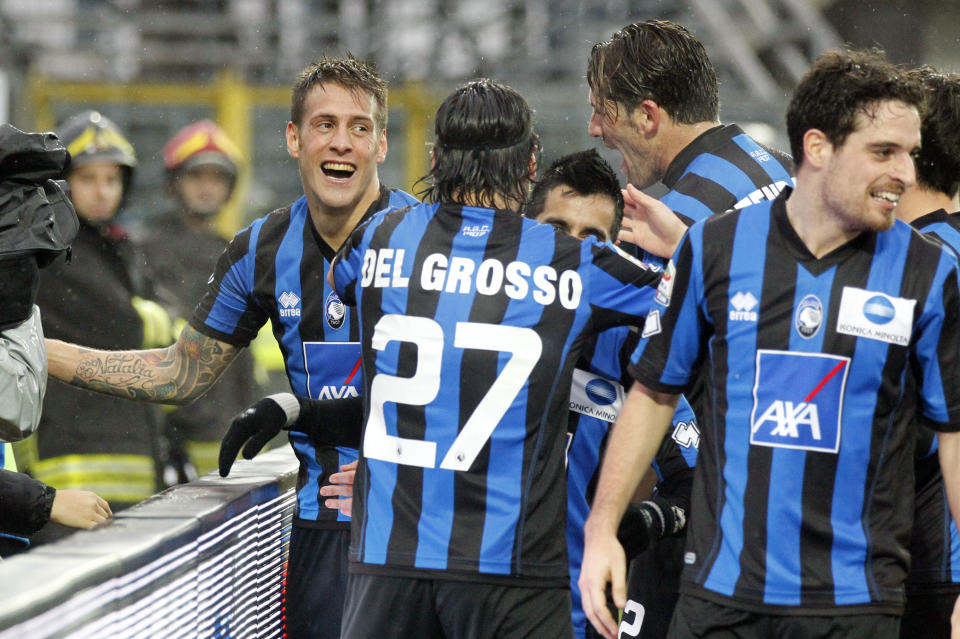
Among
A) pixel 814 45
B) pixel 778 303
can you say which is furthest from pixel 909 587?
pixel 814 45

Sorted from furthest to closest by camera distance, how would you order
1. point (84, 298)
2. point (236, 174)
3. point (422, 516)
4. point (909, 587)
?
point (236, 174)
point (84, 298)
point (909, 587)
point (422, 516)

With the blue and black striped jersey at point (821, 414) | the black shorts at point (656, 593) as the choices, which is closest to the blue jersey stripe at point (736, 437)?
the blue and black striped jersey at point (821, 414)

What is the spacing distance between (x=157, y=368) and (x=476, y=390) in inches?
62.5

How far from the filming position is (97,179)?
6172mm

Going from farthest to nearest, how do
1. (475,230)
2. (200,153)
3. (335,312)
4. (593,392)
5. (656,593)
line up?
(200,153)
(335,312)
(656,593)
(593,392)
(475,230)

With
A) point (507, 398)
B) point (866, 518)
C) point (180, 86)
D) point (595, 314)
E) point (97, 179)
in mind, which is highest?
point (180, 86)

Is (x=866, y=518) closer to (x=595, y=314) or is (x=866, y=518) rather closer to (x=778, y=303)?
(x=778, y=303)

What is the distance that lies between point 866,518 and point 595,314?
755 millimetres

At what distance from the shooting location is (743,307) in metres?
2.82

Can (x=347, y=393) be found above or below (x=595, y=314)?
below

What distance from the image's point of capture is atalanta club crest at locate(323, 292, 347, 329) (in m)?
3.86

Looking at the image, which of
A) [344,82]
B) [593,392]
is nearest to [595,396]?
[593,392]

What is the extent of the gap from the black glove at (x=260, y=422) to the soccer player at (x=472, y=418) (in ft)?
1.86

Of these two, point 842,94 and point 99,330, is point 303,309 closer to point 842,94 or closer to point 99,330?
point 842,94
